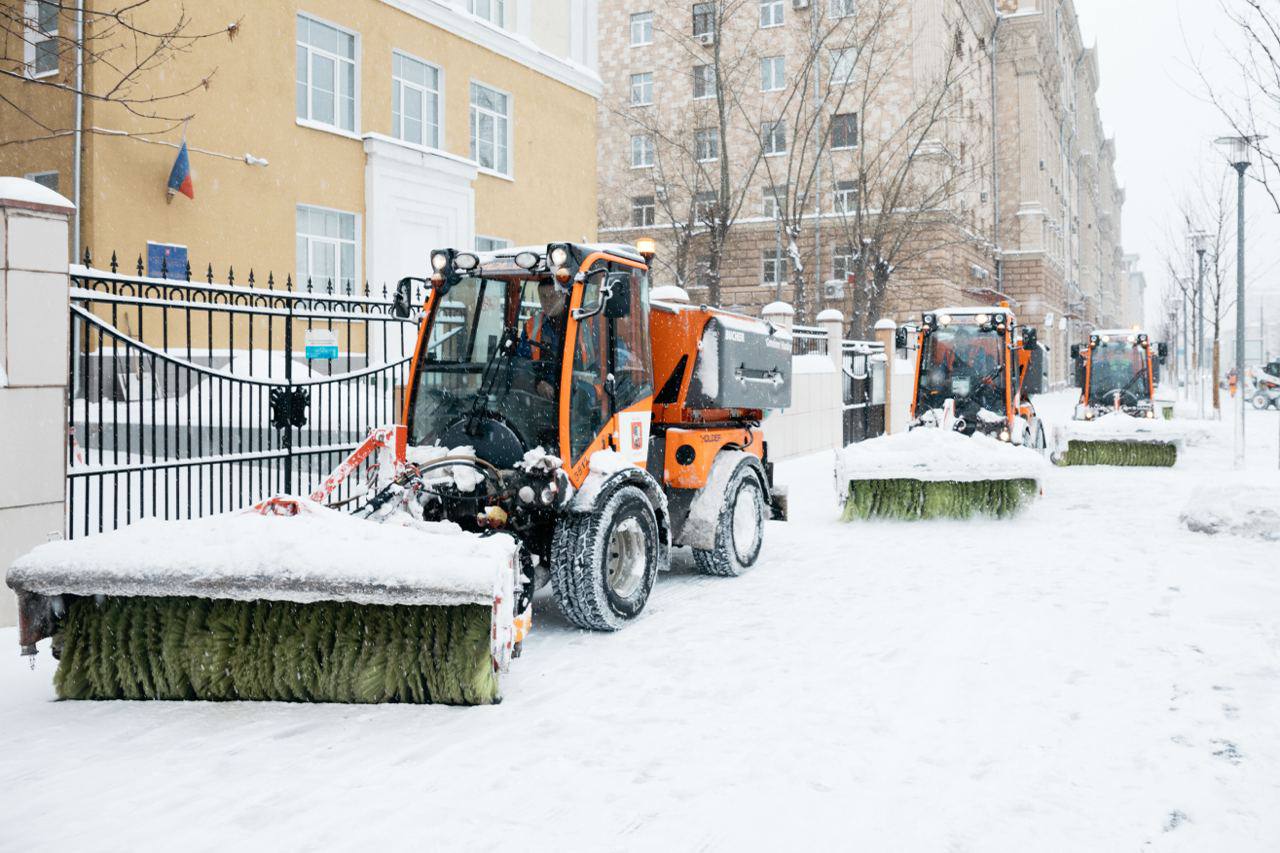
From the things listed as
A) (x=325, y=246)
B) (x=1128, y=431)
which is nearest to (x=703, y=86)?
(x=325, y=246)

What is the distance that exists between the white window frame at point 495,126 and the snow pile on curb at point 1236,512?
13828mm

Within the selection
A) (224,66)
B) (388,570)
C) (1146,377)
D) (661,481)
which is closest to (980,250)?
(1146,377)

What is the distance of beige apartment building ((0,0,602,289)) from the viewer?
533 inches

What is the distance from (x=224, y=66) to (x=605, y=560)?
1165cm

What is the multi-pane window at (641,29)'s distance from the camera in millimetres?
42281

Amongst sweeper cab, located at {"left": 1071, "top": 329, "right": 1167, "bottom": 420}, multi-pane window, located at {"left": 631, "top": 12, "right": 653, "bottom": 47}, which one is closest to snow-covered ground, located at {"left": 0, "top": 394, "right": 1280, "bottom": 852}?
sweeper cab, located at {"left": 1071, "top": 329, "right": 1167, "bottom": 420}

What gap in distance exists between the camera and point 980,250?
43688mm

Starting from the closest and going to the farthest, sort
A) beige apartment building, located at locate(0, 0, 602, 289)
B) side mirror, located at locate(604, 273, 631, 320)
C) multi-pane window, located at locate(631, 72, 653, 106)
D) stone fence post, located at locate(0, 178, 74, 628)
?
stone fence post, located at locate(0, 178, 74, 628) < side mirror, located at locate(604, 273, 631, 320) < beige apartment building, located at locate(0, 0, 602, 289) < multi-pane window, located at locate(631, 72, 653, 106)

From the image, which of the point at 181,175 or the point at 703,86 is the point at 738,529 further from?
the point at 703,86

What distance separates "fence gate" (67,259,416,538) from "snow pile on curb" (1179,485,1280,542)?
7199 mm

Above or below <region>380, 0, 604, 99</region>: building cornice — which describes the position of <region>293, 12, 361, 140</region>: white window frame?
below

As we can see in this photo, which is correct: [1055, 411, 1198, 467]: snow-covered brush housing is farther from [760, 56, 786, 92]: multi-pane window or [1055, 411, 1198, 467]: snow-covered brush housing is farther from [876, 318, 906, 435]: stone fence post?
[760, 56, 786, 92]: multi-pane window

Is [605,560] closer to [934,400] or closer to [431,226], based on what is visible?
[934,400]

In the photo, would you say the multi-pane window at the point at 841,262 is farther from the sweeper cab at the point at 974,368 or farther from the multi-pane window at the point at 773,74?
the sweeper cab at the point at 974,368
